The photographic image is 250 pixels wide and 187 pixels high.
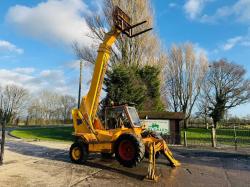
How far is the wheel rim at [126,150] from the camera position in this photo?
862cm

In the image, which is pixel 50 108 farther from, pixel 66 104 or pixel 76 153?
pixel 76 153

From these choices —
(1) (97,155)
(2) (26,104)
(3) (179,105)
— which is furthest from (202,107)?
(2) (26,104)

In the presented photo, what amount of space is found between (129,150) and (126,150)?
0.44 feet

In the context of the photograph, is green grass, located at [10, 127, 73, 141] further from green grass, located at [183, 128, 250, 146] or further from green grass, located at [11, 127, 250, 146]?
green grass, located at [183, 128, 250, 146]

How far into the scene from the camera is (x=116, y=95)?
72.0ft

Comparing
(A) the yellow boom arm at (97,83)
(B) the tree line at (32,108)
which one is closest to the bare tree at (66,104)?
(B) the tree line at (32,108)

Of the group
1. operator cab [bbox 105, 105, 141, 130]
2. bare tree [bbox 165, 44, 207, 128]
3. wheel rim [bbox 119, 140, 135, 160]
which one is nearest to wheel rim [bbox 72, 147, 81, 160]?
operator cab [bbox 105, 105, 141, 130]

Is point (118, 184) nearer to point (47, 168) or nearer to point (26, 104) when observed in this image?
point (47, 168)

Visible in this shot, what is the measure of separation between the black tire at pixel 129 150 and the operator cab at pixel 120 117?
0.76 meters

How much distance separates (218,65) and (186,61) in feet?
17.9

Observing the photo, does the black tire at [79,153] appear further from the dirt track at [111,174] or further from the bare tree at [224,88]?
the bare tree at [224,88]

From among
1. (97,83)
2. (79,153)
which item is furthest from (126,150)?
(97,83)

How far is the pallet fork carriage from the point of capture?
8.73 m

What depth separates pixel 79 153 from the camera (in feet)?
33.1
